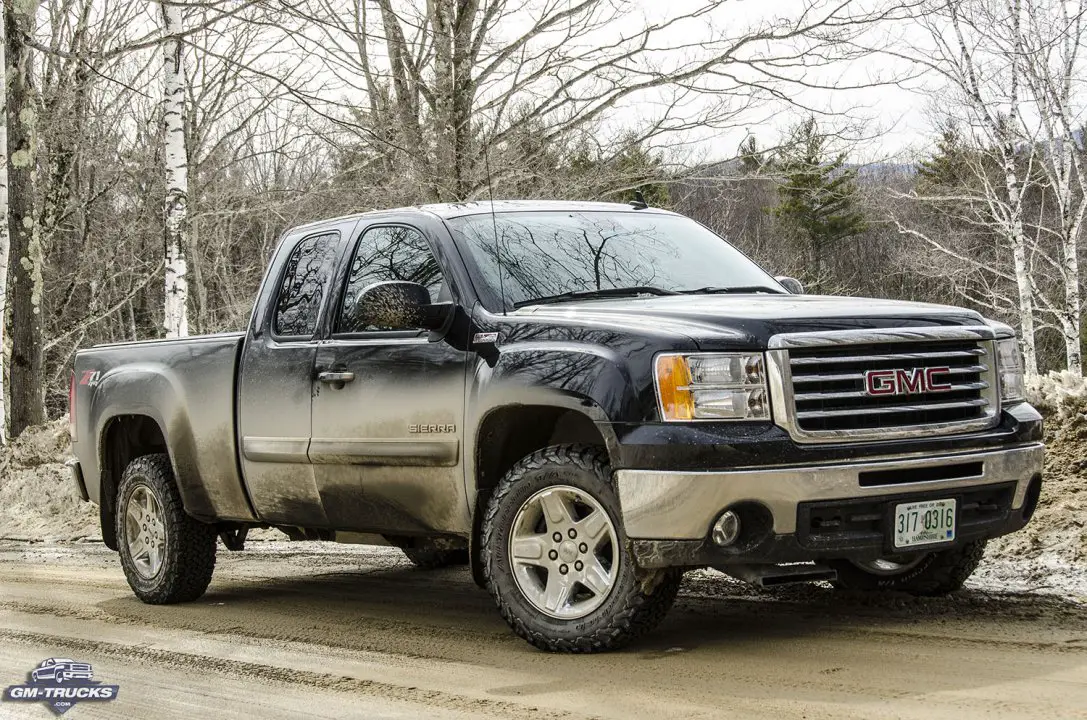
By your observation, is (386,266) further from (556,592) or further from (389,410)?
(556,592)

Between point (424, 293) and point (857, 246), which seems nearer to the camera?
point (424, 293)

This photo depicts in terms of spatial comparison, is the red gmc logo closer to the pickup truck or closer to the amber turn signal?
the pickup truck

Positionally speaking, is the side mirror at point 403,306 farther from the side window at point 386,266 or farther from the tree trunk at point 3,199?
the tree trunk at point 3,199

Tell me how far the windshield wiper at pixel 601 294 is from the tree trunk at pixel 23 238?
13.1 meters

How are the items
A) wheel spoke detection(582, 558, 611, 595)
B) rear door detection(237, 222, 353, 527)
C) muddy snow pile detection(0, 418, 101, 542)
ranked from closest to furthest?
wheel spoke detection(582, 558, 611, 595)
rear door detection(237, 222, 353, 527)
muddy snow pile detection(0, 418, 101, 542)

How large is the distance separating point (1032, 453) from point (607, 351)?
1.85m

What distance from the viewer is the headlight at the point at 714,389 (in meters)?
4.81

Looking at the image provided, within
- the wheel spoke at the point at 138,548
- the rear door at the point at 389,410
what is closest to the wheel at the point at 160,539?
the wheel spoke at the point at 138,548

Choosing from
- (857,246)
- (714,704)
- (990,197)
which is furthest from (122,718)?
(857,246)

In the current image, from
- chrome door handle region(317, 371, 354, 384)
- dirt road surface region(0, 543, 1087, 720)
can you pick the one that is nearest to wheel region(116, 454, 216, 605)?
dirt road surface region(0, 543, 1087, 720)

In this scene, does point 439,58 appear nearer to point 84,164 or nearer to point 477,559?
point 477,559

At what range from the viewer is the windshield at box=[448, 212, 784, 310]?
5.91 m

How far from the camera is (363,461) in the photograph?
6035 mm

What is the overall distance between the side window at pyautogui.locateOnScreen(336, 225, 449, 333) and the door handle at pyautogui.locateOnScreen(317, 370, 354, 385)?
0.22 meters
